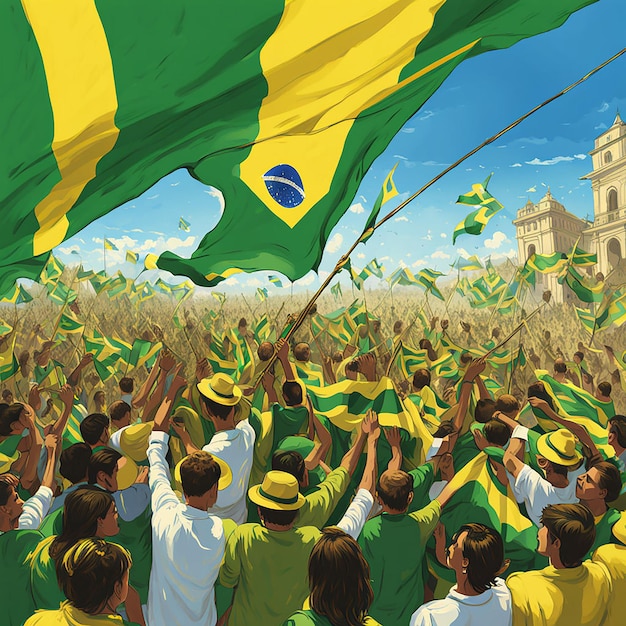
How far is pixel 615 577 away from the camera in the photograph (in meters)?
2.51

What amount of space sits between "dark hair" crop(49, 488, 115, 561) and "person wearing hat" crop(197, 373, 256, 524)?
1.02 metres

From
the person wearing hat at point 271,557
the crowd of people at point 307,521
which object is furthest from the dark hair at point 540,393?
the person wearing hat at point 271,557

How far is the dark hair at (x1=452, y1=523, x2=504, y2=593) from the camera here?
2.16 metres

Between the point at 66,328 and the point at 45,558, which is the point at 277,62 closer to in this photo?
the point at 45,558

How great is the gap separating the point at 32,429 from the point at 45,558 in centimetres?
150

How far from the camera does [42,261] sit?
3.63 meters

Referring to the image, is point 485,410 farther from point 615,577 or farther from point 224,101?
point 224,101

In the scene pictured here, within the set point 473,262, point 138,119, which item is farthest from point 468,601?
point 473,262

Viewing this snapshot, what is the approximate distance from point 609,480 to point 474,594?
1388 mm

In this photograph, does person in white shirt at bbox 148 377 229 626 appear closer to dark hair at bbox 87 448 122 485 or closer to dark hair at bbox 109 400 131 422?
dark hair at bbox 87 448 122 485

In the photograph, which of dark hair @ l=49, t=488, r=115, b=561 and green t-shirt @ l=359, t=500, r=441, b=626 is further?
green t-shirt @ l=359, t=500, r=441, b=626

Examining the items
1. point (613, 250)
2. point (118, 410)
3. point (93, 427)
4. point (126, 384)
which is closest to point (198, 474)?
point (93, 427)

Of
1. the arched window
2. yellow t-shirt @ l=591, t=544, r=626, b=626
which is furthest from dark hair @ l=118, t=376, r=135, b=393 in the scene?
the arched window

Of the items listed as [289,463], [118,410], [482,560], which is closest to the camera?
[482,560]
